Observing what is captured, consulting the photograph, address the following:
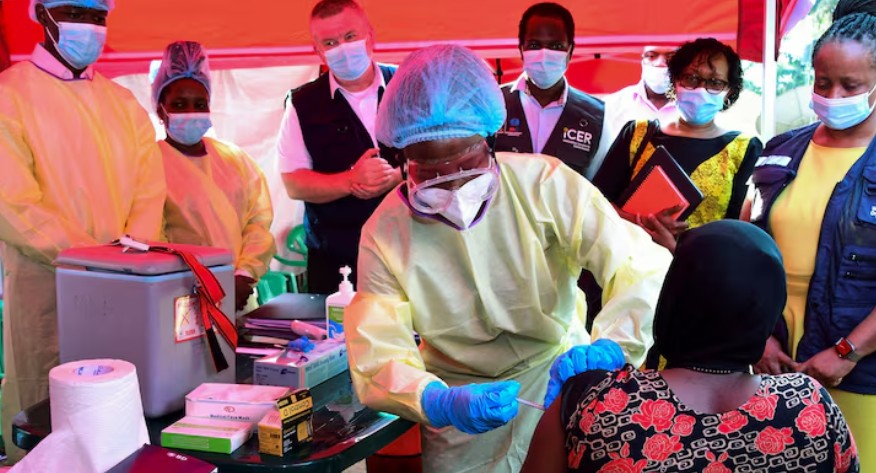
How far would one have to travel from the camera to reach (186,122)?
373 cm

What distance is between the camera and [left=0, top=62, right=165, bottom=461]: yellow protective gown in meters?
2.91

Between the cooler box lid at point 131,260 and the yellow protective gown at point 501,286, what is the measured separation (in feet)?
1.29

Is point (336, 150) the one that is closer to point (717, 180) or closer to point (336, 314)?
point (336, 314)

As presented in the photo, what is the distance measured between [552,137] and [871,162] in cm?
135

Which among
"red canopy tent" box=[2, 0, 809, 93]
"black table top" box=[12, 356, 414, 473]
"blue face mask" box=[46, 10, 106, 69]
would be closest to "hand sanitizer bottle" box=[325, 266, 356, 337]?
"black table top" box=[12, 356, 414, 473]

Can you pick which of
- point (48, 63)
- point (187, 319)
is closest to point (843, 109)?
point (187, 319)

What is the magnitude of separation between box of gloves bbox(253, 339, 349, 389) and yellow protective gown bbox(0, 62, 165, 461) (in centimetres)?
121

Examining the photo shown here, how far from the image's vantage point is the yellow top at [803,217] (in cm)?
255

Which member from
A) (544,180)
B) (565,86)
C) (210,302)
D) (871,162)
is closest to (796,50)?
(565,86)

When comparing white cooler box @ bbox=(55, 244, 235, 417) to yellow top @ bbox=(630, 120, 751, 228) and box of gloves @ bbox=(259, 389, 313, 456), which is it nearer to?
box of gloves @ bbox=(259, 389, 313, 456)

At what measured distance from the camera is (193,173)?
3799 mm

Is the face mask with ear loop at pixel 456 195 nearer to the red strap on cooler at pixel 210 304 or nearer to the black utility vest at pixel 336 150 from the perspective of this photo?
the red strap on cooler at pixel 210 304

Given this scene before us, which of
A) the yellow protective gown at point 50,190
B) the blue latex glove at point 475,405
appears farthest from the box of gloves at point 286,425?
the yellow protective gown at point 50,190

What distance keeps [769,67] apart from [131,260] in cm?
344
